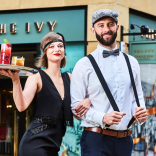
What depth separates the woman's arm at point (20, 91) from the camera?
3037 mm

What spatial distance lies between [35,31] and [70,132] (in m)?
2.46

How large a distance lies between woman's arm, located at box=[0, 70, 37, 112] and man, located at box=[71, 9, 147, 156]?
1.56ft

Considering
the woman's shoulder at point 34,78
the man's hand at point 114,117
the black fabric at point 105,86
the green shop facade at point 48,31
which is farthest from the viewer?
the green shop facade at point 48,31

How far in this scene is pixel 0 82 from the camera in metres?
8.73

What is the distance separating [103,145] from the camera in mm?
3029

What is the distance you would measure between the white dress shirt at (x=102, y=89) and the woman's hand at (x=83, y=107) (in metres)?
0.04

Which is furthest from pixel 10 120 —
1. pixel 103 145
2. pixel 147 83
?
pixel 103 145

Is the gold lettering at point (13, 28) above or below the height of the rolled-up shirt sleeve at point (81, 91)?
above

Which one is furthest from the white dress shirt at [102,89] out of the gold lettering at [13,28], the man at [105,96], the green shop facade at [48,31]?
the gold lettering at [13,28]

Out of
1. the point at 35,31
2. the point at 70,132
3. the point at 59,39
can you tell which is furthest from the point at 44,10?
the point at 59,39

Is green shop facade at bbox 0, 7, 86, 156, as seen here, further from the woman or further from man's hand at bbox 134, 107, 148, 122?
man's hand at bbox 134, 107, 148, 122

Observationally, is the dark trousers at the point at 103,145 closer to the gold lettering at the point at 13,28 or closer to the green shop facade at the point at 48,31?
the green shop facade at the point at 48,31

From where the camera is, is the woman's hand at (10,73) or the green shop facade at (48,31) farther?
the green shop facade at (48,31)

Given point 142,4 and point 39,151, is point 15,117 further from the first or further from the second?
point 39,151
